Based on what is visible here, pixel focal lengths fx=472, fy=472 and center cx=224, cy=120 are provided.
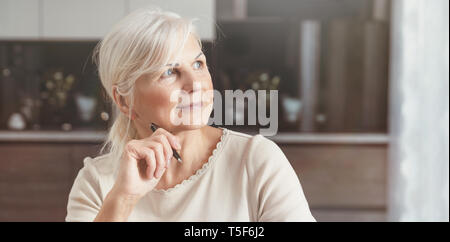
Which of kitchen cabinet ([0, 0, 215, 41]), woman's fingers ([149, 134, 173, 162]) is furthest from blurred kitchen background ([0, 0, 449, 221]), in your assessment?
woman's fingers ([149, 134, 173, 162])

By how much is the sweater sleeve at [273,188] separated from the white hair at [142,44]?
182 mm

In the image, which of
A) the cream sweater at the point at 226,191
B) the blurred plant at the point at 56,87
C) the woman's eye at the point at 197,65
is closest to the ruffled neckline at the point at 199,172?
the cream sweater at the point at 226,191

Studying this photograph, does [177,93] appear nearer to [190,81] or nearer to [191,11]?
[190,81]

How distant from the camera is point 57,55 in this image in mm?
1822

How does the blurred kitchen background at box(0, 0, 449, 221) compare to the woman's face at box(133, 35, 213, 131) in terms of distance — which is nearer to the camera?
the woman's face at box(133, 35, 213, 131)

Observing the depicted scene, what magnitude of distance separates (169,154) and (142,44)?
6.0 inches

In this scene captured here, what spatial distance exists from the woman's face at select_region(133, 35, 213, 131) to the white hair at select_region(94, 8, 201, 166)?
11 millimetres

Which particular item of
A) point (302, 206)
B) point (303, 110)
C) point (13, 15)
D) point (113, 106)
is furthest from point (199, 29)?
point (303, 110)

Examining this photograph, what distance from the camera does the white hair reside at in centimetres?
63

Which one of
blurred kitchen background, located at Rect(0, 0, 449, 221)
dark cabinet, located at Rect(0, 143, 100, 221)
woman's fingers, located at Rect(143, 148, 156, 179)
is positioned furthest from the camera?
dark cabinet, located at Rect(0, 143, 100, 221)

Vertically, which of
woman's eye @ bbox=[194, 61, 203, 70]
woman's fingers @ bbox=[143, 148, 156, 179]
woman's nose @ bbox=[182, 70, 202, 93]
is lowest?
woman's fingers @ bbox=[143, 148, 156, 179]

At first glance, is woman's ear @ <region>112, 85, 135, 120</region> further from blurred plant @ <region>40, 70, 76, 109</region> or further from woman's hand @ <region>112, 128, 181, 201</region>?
blurred plant @ <region>40, 70, 76, 109</region>

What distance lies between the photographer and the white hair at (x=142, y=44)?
0.63 meters

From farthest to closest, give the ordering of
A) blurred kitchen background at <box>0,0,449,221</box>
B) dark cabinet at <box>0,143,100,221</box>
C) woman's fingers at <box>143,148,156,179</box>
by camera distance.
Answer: dark cabinet at <box>0,143,100,221</box> < blurred kitchen background at <box>0,0,449,221</box> < woman's fingers at <box>143,148,156,179</box>
